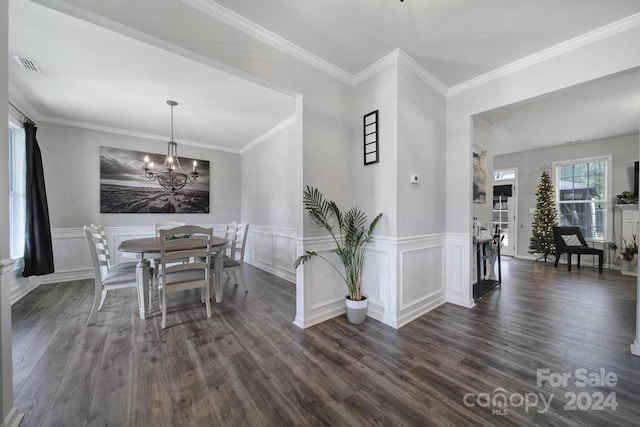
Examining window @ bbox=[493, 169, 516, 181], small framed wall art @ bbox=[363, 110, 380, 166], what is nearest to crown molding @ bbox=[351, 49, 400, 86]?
small framed wall art @ bbox=[363, 110, 380, 166]

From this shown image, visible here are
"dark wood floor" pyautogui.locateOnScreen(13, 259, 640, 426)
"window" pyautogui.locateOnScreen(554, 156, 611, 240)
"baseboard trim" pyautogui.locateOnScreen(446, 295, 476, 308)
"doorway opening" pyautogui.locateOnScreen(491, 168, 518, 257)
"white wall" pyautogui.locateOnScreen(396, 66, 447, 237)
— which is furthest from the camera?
"doorway opening" pyautogui.locateOnScreen(491, 168, 518, 257)

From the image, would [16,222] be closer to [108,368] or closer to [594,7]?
[108,368]

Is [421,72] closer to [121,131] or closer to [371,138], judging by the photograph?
[371,138]

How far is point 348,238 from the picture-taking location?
8.89 feet

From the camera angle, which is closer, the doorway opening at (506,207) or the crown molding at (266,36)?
the crown molding at (266,36)

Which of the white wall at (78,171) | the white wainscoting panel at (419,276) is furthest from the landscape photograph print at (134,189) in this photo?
the white wainscoting panel at (419,276)

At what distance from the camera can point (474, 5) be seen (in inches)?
75.7

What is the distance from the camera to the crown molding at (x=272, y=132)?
13.9 ft

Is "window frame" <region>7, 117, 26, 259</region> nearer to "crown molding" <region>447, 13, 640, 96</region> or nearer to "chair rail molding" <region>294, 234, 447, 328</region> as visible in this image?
"chair rail molding" <region>294, 234, 447, 328</region>

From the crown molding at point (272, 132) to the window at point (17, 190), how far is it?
11.2 feet

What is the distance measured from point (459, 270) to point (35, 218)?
589 cm

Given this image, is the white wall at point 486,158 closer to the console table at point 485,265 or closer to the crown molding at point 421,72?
the console table at point 485,265

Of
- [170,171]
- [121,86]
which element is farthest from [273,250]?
[121,86]

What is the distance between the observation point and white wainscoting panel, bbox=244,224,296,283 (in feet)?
14.0
